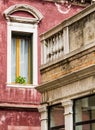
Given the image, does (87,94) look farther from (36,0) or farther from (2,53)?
(36,0)

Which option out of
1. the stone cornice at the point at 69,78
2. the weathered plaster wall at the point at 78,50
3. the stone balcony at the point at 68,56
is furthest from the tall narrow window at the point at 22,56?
the weathered plaster wall at the point at 78,50

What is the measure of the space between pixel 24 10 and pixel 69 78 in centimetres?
762

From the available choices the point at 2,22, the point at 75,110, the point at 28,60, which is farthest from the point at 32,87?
the point at 75,110

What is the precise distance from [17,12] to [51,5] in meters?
1.54

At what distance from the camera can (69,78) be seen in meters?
11.9

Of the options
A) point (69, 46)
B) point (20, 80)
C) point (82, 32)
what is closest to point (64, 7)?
point (20, 80)

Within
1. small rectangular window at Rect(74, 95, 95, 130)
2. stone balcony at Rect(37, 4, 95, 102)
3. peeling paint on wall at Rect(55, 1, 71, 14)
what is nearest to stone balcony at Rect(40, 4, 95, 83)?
stone balcony at Rect(37, 4, 95, 102)

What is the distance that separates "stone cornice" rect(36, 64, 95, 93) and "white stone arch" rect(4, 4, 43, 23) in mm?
5966

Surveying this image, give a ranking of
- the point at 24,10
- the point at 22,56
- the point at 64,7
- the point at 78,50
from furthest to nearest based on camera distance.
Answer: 1. the point at 64,7
2. the point at 22,56
3. the point at 24,10
4. the point at 78,50

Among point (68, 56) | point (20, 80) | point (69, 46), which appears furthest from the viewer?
point (20, 80)

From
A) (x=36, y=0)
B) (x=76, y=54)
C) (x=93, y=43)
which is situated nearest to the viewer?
(x=93, y=43)

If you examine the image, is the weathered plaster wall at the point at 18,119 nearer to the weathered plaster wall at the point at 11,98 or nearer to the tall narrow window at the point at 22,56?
the weathered plaster wall at the point at 11,98

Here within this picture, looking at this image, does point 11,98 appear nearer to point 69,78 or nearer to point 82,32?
point 69,78

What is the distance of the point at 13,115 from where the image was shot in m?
18.2
